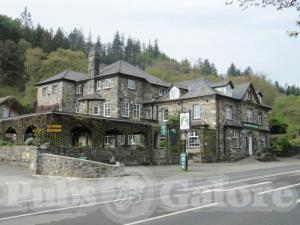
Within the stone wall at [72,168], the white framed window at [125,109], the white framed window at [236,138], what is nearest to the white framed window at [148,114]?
the white framed window at [125,109]

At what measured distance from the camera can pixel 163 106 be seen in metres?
48.8

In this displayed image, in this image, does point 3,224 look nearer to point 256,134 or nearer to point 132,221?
point 132,221

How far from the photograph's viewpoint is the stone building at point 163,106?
42375 mm

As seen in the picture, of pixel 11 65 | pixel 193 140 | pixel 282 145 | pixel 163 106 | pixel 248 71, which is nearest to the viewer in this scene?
pixel 193 140

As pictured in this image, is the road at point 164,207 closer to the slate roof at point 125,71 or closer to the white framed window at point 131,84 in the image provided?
the white framed window at point 131,84

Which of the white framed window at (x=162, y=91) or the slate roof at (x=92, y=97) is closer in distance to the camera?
the slate roof at (x=92, y=97)

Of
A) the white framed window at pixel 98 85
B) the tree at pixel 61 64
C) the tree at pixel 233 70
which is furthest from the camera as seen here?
the tree at pixel 233 70

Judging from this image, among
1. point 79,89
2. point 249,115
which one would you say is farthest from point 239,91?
point 79,89

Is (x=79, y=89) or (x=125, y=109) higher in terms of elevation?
(x=79, y=89)

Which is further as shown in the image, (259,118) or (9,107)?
(9,107)

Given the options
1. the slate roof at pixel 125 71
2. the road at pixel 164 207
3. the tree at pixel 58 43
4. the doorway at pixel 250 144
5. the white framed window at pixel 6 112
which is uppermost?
the tree at pixel 58 43

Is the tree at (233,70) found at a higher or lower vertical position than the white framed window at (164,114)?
higher

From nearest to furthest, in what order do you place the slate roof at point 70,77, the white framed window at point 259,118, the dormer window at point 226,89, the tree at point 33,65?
1. the dormer window at point 226,89
2. the white framed window at point 259,118
3. the slate roof at point 70,77
4. the tree at point 33,65

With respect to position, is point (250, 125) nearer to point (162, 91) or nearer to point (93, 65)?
point (162, 91)
